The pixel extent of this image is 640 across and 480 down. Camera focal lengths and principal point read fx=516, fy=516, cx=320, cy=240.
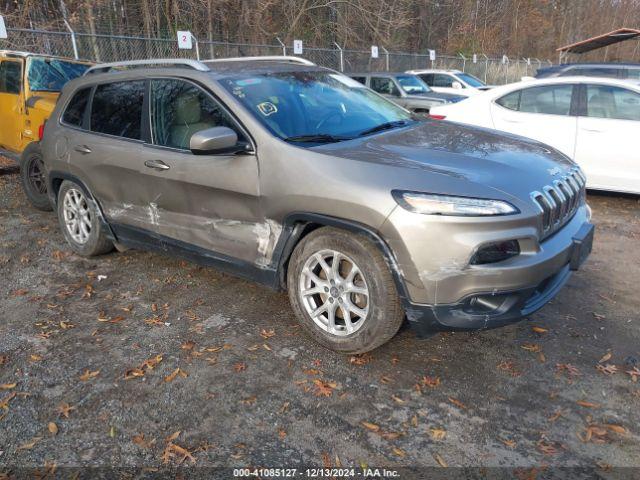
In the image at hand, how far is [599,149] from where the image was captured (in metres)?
6.39

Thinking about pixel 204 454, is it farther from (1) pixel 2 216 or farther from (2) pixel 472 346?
(1) pixel 2 216

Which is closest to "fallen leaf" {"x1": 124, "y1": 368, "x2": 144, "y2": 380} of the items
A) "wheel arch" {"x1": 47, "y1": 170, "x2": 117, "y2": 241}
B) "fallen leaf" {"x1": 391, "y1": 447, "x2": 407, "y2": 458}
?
"fallen leaf" {"x1": 391, "y1": 447, "x2": 407, "y2": 458}

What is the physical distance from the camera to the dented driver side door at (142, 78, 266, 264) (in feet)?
11.1

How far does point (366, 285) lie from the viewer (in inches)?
118

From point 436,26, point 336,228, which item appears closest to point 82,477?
point 336,228

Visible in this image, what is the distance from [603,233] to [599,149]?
1.41 metres

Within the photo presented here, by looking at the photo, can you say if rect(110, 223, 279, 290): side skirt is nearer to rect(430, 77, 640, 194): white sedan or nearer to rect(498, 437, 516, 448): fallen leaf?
rect(498, 437, 516, 448): fallen leaf

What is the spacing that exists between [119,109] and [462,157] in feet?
9.33

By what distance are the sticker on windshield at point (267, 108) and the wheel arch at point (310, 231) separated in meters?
0.76

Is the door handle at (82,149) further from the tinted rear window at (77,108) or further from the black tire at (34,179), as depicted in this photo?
the black tire at (34,179)

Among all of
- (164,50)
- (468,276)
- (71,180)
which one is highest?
(164,50)

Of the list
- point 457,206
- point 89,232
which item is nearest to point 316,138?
point 457,206

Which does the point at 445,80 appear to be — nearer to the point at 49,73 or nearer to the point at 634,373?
the point at 49,73

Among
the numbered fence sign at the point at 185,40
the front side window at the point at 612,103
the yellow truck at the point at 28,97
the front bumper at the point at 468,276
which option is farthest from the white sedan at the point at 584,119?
the numbered fence sign at the point at 185,40
